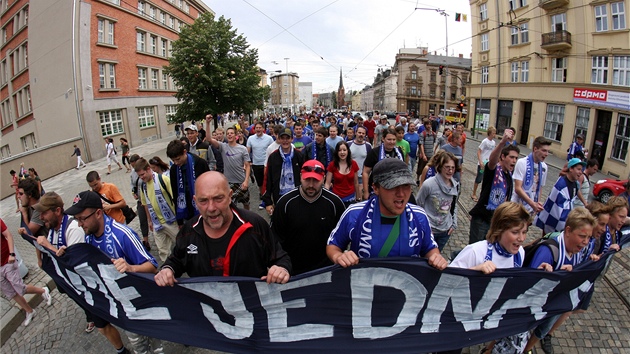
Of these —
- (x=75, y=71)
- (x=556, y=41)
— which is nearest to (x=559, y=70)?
(x=556, y=41)

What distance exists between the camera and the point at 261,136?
7.57 metres

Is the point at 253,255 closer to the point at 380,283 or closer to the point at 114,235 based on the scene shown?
the point at 380,283

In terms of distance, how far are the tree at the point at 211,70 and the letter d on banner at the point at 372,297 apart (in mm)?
18193

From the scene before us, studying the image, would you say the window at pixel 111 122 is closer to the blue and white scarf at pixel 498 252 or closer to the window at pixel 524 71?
the blue and white scarf at pixel 498 252

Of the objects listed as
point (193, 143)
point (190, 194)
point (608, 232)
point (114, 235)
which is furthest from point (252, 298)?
point (193, 143)

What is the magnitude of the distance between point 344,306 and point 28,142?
97.4 ft

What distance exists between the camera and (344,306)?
252cm

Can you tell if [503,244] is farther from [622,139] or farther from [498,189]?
[622,139]

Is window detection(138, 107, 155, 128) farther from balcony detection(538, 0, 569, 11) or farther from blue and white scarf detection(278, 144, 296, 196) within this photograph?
balcony detection(538, 0, 569, 11)

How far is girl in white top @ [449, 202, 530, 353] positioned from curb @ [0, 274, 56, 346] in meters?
5.45

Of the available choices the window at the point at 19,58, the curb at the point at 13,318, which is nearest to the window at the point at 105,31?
the window at the point at 19,58

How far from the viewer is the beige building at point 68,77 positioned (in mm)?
19734

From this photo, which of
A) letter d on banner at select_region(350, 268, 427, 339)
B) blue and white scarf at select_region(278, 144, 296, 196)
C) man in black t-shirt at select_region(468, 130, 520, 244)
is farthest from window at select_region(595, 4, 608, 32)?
letter d on banner at select_region(350, 268, 427, 339)

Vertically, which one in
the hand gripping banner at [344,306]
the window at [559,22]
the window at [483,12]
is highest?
the window at [483,12]
